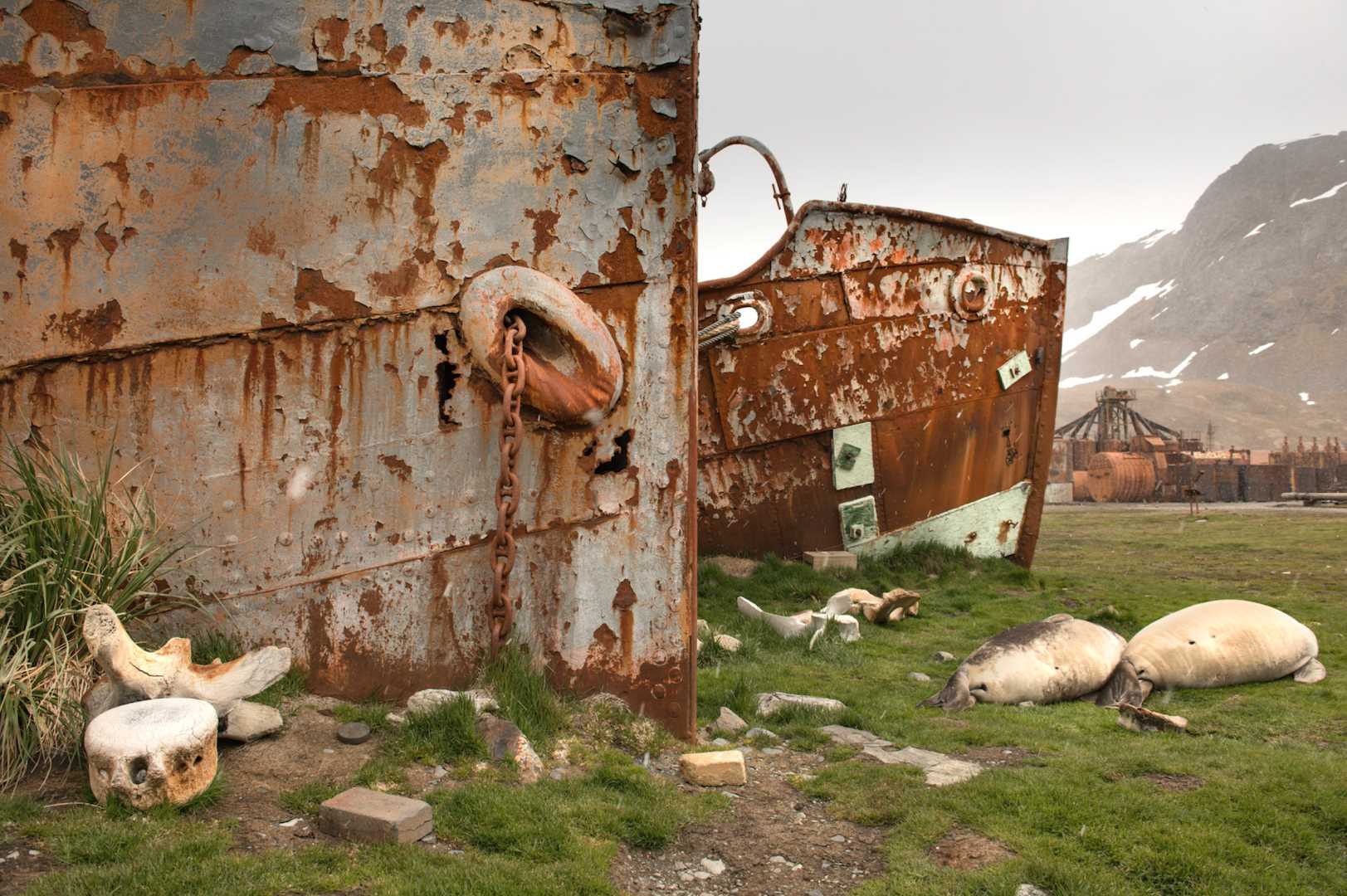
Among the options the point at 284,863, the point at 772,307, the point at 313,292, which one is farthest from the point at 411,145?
the point at 772,307

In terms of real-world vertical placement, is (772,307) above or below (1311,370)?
below

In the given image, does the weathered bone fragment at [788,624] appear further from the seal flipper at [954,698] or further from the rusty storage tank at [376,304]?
the rusty storage tank at [376,304]

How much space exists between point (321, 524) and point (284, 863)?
1.26 metres

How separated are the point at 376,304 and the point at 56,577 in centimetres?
127

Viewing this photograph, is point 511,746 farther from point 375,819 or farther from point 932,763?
point 932,763

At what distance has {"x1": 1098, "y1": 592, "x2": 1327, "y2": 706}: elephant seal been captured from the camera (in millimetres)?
5246

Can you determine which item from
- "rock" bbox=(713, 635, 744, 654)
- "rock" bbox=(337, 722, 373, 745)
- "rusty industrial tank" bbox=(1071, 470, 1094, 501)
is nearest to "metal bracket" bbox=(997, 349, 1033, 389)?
"rock" bbox=(713, 635, 744, 654)

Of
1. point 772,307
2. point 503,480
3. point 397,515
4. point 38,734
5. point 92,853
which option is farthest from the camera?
point 772,307

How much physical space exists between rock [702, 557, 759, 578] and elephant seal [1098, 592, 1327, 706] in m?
3.32

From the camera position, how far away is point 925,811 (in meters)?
3.14

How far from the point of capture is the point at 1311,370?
78.4 meters

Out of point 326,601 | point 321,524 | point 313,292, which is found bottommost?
point 326,601

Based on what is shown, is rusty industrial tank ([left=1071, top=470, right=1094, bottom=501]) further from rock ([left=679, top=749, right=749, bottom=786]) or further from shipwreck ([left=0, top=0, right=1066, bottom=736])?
rock ([left=679, top=749, right=749, bottom=786])

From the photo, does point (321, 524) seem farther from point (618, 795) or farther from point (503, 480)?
point (618, 795)
